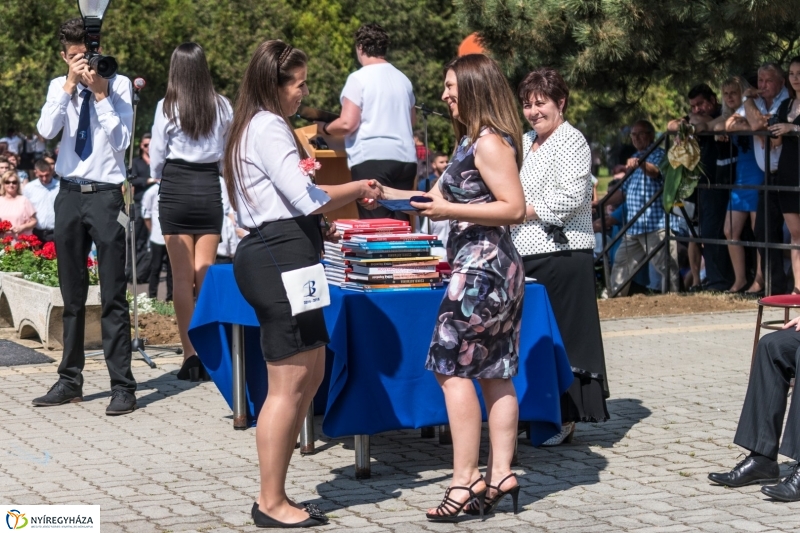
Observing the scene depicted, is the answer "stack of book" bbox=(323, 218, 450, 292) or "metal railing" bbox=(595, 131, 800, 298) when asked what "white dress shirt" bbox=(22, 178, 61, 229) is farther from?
"stack of book" bbox=(323, 218, 450, 292)

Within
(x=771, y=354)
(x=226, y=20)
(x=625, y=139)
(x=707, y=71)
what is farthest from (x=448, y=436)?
(x=226, y=20)

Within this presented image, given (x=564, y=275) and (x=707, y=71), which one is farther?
(x=707, y=71)

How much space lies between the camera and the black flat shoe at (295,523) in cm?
500

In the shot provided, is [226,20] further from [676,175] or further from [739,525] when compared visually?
[739,525]

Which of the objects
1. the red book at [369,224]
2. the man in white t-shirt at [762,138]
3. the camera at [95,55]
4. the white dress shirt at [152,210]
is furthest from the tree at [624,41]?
the red book at [369,224]

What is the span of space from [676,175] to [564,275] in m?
6.24

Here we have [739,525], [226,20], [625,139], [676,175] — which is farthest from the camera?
[226,20]

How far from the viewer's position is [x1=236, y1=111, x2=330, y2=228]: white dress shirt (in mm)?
4848

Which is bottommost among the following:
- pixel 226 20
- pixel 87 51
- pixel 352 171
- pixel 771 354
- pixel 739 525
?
pixel 739 525

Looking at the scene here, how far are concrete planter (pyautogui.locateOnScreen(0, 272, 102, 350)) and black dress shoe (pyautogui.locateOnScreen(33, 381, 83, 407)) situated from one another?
160 cm

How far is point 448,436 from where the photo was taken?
21.5 ft

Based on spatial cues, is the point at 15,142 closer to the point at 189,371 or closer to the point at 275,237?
the point at 189,371

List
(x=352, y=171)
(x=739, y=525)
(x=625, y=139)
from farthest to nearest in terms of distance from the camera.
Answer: (x=625, y=139), (x=352, y=171), (x=739, y=525)

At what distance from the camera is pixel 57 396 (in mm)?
7562
